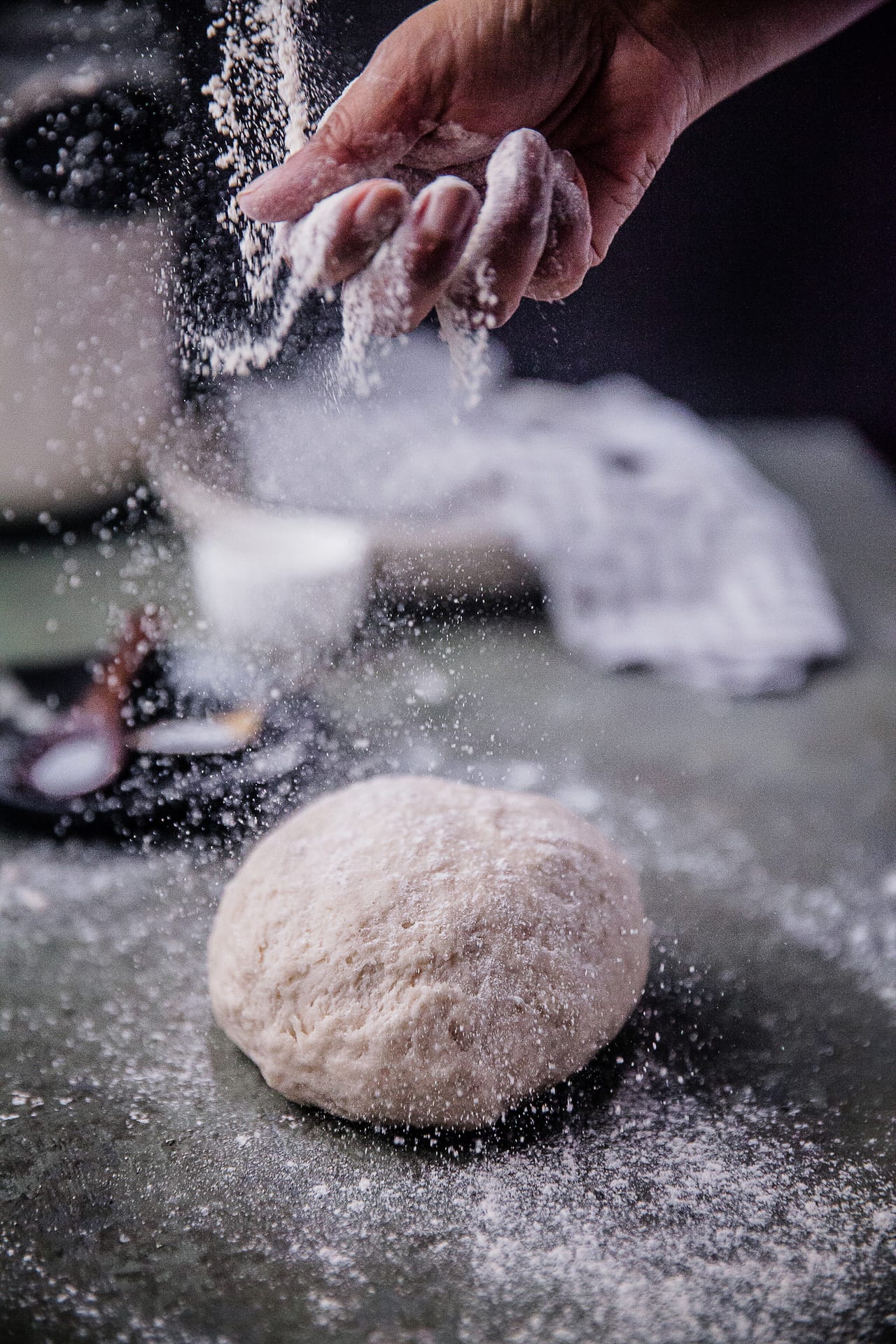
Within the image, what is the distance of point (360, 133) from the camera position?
90cm

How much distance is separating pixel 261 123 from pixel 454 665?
0.64m

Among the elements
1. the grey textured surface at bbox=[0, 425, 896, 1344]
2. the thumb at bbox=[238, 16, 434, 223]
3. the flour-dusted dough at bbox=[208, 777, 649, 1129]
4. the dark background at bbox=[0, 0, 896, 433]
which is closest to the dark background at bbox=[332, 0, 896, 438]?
the dark background at bbox=[0, 0, 896, 433]

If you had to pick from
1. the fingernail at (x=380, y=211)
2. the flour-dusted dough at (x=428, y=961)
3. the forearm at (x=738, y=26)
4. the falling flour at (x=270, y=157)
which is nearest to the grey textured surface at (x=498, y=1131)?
the flour-dusted dough at (x=428, y=961)


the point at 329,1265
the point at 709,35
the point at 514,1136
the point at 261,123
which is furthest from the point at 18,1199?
the point at 709,35

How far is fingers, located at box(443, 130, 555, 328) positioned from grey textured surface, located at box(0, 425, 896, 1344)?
0.43m

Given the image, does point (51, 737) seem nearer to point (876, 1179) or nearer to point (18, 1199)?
point (18, 1199)

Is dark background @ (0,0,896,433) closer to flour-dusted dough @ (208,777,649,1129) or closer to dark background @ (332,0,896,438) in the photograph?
dark background @ (332,0,896,438)

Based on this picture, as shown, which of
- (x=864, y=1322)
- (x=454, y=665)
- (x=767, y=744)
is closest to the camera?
(x=864, y=1322)

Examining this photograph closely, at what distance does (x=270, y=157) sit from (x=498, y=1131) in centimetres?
95

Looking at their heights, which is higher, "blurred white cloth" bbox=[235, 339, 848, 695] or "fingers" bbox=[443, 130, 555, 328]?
"fingers" bbox=[443, 130, 555, 328]

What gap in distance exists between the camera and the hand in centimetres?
87

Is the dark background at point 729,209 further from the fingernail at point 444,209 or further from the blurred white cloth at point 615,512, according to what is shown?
the blurred white cloth at point 615,512

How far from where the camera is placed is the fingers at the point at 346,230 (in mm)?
849

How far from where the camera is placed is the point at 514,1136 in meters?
0.93
